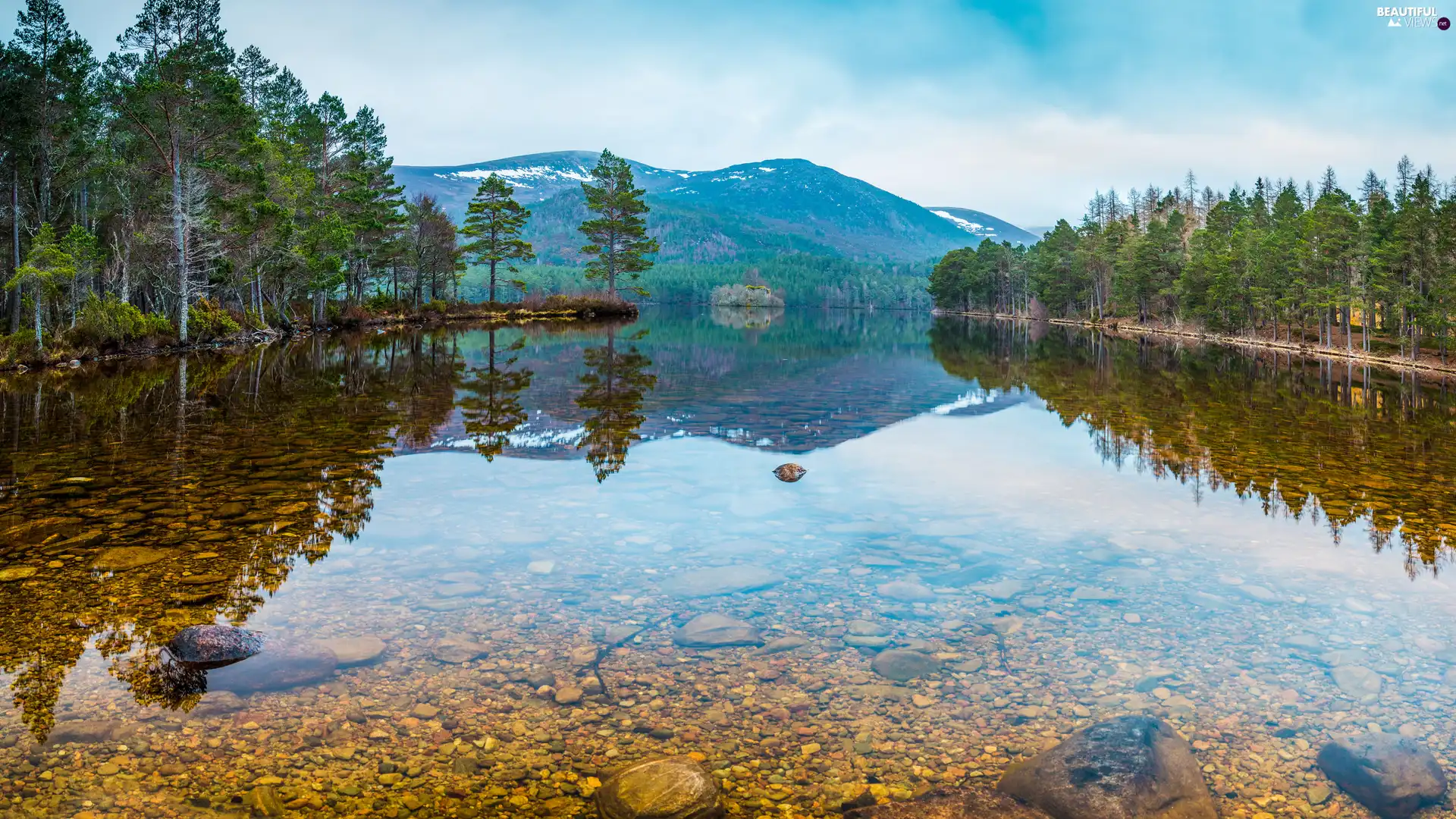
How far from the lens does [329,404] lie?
20.9 metres

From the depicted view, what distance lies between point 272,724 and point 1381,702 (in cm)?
823

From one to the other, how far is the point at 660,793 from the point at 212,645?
4177 mm

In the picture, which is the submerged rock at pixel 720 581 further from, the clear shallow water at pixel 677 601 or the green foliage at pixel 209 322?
the green foliage at pixel 209 322

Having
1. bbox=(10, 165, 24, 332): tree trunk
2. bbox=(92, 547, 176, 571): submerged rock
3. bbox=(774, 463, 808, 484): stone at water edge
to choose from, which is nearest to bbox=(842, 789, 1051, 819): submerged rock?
bbox=(92, 547, 176, 571): submerged rock

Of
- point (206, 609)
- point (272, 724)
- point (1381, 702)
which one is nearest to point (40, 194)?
point (206, 609)

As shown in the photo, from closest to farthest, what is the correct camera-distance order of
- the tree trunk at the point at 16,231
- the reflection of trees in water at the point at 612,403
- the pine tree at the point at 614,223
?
the reflection of trees in water at the point at 612,403, the tree trunk at the point at 16,231, the pine tree at the point at 614,223

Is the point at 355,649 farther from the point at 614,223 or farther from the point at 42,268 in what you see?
the point at 614,223

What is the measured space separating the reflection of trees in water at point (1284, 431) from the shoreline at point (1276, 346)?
7.48 m

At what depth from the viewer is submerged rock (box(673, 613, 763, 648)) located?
23.4 feet

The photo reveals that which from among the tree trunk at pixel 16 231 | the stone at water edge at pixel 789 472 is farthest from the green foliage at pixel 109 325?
the stone at water edge at pixel 789 472

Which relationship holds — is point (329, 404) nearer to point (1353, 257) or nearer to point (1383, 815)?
point (1383, 815)

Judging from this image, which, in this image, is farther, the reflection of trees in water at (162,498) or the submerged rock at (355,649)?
the reflection of trees in water at (162,498)

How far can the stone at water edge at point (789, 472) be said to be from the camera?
45.5ft

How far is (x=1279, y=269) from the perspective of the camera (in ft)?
207
